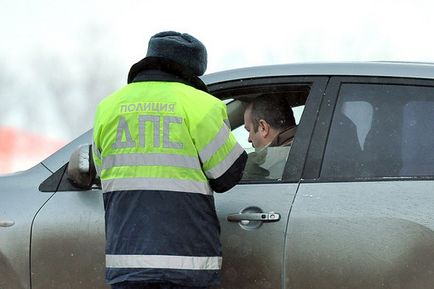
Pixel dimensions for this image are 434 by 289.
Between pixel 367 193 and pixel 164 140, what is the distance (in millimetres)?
783

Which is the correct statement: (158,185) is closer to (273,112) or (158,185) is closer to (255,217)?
(255,217)

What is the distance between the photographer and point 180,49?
11.0 ft

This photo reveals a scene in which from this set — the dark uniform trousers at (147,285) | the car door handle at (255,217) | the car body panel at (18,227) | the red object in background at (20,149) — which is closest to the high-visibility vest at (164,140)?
the car door handle at (255,217)

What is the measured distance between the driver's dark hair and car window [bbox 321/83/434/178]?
1.41 ft

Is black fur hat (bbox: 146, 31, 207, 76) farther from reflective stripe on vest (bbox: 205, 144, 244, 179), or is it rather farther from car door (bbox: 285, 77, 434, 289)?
car door (bbox: 285, 77, 434, 289)

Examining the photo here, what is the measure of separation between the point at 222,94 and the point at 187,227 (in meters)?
0.89

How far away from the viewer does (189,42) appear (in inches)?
134

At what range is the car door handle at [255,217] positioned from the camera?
11.2 ft

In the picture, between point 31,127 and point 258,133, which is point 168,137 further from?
point 31,127

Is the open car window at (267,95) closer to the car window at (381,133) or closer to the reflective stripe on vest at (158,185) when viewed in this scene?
the car window at (381,133)

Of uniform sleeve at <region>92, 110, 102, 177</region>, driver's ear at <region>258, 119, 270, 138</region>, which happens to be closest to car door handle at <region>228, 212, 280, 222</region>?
uniform sleeve at <region>92, 110, 102, 177</region>

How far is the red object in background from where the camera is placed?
59.9ft

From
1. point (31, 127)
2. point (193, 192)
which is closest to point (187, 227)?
point (193, 192)

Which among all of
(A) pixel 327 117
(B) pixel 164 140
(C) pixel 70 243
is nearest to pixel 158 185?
(B) pixel 164 140
